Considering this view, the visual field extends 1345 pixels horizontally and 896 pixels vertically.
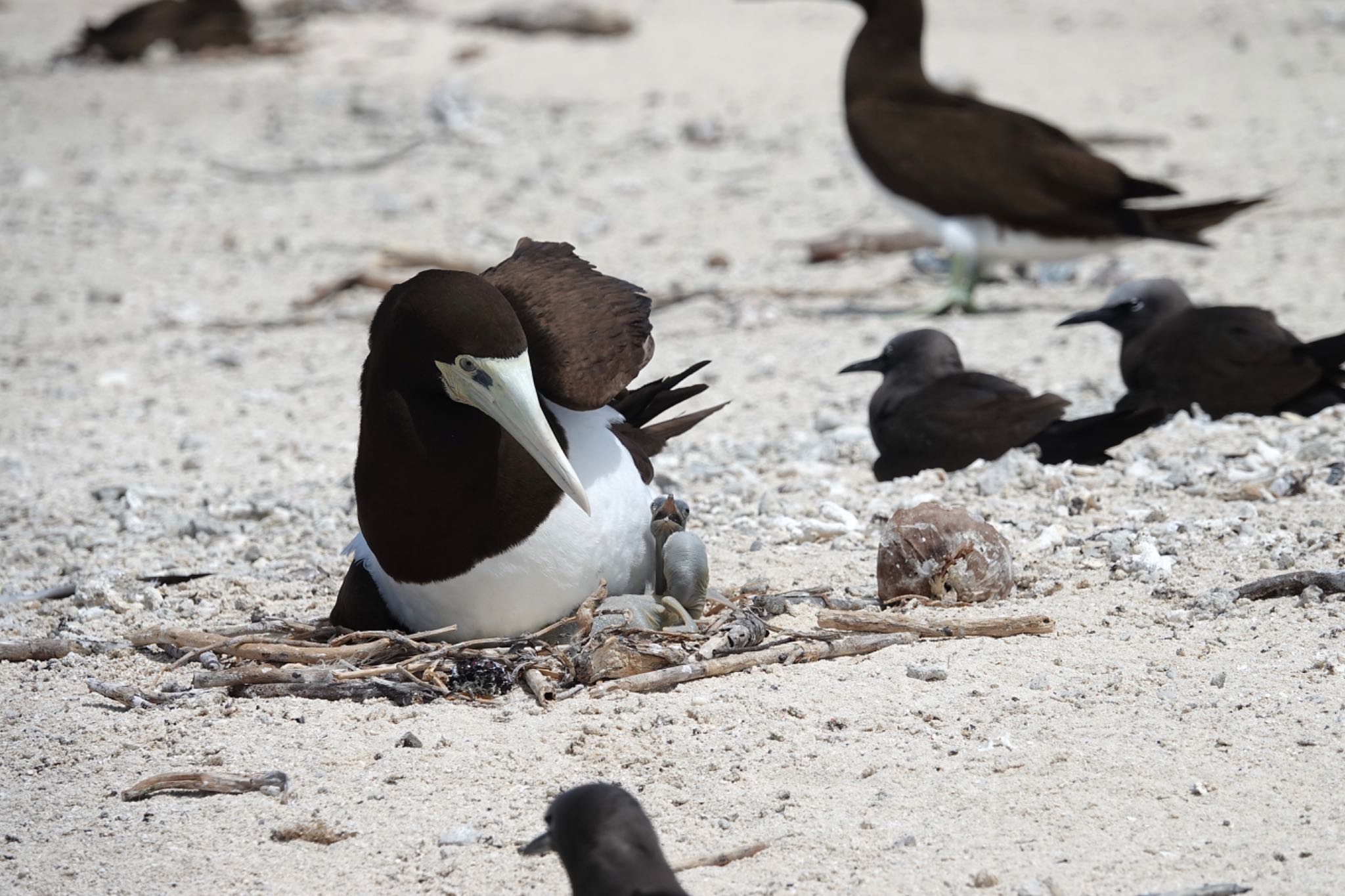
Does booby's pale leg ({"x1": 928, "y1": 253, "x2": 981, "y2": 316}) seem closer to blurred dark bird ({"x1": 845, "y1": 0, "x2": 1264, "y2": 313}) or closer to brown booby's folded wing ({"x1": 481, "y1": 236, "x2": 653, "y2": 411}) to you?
blurred dark bird ({"x1": 845, "y1": 0, "x2": 1264, "y2": 313})

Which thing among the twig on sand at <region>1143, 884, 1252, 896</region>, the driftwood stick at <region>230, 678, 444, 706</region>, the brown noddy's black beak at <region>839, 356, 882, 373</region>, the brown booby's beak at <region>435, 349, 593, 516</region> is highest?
the brown booby's beak at <region>435, 349, 593, 516</region>

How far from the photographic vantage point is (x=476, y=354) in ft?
13.7

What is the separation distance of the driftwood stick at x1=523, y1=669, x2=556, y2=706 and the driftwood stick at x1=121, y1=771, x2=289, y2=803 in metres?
0.70

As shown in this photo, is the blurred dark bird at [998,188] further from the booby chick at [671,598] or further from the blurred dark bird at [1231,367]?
the booby chick at [671,598]

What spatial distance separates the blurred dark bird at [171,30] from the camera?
1827cm

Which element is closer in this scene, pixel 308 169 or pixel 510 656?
pixel 510 656

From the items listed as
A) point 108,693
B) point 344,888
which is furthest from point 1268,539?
point 108,693

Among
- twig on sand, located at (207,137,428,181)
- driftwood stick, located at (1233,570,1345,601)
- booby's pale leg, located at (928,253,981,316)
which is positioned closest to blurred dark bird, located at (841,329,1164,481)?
driftwood stick, located at (1233,570,1345,601)

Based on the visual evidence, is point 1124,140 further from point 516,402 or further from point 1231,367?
point 516,402

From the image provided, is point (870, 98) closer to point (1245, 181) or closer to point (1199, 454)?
point (1245, 181)

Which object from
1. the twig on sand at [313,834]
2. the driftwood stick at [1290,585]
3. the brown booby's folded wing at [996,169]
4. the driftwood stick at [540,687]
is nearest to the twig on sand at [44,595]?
the driftwood stick at [540,687]

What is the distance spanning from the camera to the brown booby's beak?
416 cm

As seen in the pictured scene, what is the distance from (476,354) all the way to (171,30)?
16032 millimetres

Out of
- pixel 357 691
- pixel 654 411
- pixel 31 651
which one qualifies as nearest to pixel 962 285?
pixel 654 411
